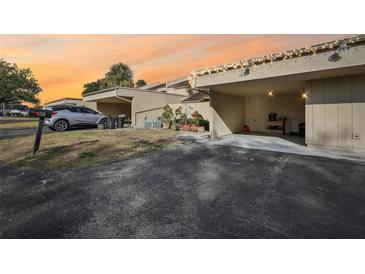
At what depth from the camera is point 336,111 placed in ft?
20.3

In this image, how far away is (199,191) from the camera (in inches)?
126

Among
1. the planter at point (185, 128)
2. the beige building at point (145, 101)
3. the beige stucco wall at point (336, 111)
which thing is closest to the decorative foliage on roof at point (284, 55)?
the beige stucco wall at point (336, 111)

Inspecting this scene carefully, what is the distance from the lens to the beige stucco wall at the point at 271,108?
10609 mm

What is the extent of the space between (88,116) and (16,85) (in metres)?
21.7

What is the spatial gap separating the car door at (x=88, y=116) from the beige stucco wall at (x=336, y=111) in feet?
39.8

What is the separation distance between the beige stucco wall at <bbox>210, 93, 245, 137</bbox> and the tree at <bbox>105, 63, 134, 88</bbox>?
24819 mm

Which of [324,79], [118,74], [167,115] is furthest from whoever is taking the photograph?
[118,74]

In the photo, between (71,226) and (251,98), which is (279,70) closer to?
(251,98)

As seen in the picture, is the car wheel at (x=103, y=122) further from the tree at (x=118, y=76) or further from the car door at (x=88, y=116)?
the tree at (x=118, y=76)

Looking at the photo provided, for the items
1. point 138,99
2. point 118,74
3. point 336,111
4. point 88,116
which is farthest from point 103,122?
point 118,74

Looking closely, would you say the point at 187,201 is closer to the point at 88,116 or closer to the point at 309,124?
the point at 309,124

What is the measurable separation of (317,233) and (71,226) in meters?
2.74

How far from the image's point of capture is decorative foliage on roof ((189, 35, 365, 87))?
5.10 m
